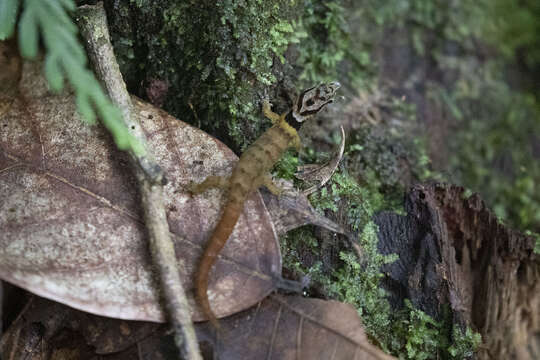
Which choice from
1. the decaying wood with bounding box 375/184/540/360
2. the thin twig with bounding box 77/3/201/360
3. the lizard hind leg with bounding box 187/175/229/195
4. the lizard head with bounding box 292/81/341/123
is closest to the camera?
the thin twig with bounding box 77/3/201/360

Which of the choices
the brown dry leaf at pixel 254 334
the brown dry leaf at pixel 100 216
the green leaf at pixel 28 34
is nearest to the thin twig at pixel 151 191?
the brown dry leaf at pixel 100 216

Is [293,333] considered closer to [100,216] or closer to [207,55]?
[100,216]

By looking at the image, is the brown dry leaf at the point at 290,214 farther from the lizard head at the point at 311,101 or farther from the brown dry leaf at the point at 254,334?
the lizard head at the point at 311,101

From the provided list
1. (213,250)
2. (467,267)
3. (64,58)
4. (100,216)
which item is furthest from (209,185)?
(467,267)

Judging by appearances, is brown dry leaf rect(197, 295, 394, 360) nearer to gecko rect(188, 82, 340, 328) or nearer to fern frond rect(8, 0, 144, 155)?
gecko rect(188, 82, 340, 328)

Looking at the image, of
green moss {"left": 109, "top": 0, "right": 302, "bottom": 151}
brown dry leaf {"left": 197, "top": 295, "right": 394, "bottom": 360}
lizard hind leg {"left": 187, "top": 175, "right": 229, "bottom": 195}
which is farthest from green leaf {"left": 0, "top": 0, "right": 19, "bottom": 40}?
brown dry leaf {"left": 197, "top": 295, "right": 394, "bottom": 360}
